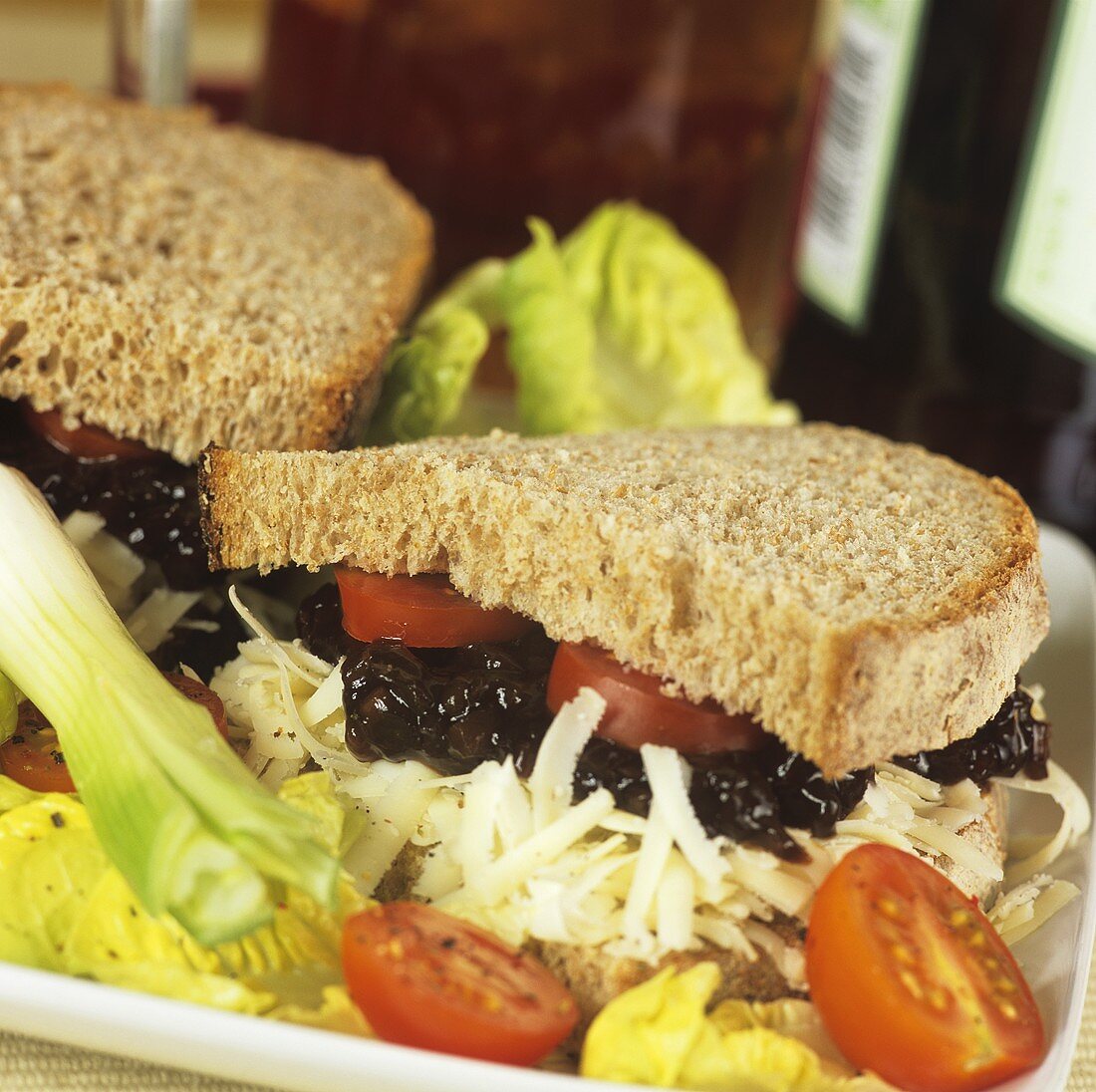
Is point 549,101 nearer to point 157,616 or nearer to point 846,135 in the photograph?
point 846,135

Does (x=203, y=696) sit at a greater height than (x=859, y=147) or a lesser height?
lesser

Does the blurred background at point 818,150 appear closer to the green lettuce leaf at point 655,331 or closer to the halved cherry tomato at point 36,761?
the green lettuce leaf at point 655,331

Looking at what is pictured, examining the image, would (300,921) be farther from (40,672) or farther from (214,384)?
(214,384)

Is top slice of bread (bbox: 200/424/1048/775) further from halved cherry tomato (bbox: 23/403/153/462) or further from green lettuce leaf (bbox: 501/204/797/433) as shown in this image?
green lettuce leaf (bbox: 501/204/797/433)

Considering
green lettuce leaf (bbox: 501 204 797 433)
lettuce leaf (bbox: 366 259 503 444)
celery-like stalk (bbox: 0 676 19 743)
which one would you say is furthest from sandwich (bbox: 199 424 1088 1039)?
green lettuce leaf (bbox: 501 204 797 433)

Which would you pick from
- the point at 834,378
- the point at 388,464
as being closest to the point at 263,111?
the point at 834,378

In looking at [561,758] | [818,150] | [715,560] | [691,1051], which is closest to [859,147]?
[818,150]
